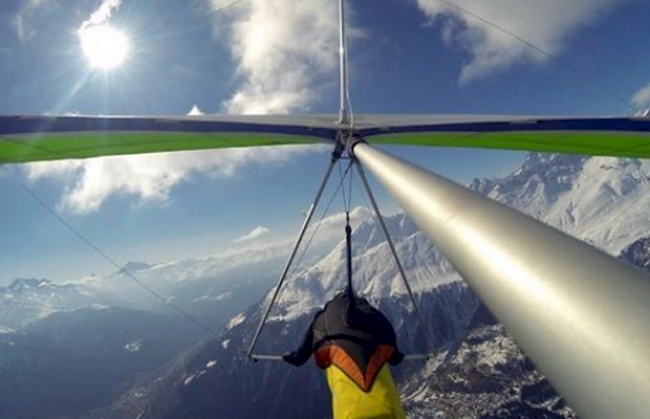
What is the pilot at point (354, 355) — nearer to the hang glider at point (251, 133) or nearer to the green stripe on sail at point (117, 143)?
the hang glider at point (251, 133)

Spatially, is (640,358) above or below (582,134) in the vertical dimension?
below

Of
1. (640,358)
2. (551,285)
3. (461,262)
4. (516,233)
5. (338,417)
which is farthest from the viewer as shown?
(338,417)

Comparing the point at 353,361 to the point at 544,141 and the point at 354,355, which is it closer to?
the point at 354,355

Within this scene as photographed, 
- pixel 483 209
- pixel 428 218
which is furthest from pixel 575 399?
pixel 428 218

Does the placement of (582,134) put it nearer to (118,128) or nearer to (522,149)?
(522,149)

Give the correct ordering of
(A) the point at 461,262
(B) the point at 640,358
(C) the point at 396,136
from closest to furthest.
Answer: (B) the point at 640,358
(A) the point at 461,262
(C) the point at 396,136

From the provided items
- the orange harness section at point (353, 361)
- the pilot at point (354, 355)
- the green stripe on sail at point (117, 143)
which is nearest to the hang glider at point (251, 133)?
the green stripe on sail at point (117, 143)
